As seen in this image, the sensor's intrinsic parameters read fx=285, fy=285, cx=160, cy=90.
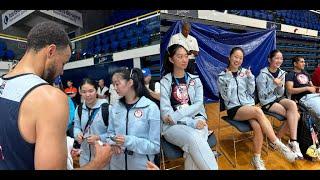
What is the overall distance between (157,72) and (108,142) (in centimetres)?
60

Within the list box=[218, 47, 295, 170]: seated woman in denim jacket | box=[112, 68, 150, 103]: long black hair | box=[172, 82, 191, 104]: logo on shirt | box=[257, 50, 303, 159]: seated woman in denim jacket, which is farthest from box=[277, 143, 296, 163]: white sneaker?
box=[112, 68, 150, 103]: long black hair

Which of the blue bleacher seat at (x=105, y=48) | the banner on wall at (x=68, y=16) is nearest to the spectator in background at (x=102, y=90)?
the blue bleacher seat at (x=105, y=48)

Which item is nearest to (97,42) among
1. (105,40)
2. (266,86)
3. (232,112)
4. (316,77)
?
(105,40)

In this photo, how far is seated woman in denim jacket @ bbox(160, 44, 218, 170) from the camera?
6.71 ft

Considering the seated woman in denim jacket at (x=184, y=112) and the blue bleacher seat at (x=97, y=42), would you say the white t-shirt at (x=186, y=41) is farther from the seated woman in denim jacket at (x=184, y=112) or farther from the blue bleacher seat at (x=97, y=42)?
the blue bleacher seat at (x=97, y=42)

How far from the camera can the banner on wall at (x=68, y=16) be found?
79.4 inches

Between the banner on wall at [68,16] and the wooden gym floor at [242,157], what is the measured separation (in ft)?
3.86

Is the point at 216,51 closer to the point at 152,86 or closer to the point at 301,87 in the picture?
the point at 152,86

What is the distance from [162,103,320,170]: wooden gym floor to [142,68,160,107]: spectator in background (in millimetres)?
466

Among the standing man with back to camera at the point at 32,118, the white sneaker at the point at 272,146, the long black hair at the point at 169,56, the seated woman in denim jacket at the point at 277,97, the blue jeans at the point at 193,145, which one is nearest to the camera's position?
the standing man with back to camera at the point at 32,118

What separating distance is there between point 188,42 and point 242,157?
103 cm

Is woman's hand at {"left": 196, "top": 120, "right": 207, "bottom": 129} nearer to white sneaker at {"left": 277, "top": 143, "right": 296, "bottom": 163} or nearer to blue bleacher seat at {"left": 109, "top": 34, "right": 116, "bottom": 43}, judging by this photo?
white sneaker at {"left": 277, "top": 143, "right": 296, "bottom": 163}

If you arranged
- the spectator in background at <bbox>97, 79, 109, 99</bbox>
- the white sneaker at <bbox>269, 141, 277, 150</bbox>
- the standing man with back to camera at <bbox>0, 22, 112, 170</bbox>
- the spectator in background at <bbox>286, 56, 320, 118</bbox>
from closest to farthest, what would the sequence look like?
the standing man with back to camera at <bbox>0, 22, 112, 170</bbox> → the spectator in background at <bbox>97, 79, 109, 99</bbox> → the white sneaker at <bbox>269, 141, 277, 150</bbox> → the spectator in background at <bbox>286, 56, 320, 118</bbox>

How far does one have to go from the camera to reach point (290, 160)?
2252 millimetres
